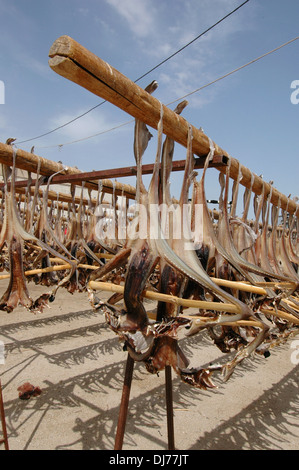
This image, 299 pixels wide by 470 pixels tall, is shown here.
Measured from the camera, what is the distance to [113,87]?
110cm

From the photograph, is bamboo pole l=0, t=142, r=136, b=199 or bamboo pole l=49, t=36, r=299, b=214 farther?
bamboo pole l=0, t=142, r=136, b=199

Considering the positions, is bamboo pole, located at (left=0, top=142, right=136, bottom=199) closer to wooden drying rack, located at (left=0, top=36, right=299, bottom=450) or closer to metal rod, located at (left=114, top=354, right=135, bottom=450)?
wooden drying rack, located at (left=0, top=36, right=299, bottom=450)

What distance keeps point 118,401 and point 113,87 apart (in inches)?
124

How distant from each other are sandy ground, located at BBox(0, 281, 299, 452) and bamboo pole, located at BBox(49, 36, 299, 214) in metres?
2.47

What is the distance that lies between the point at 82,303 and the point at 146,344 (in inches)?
264

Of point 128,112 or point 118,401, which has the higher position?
point 128,112

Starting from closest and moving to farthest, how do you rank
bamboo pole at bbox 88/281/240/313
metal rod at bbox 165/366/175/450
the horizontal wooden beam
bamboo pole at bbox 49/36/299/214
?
bamboo pole at bbox 49/36/299/214, bamboo pole at bbox 88/281/240/313, the horizontal wooden beam, metal rod at bbox 165/366/175/450

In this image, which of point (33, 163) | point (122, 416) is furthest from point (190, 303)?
point (33, 163)

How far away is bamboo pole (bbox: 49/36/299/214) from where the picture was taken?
96 cm

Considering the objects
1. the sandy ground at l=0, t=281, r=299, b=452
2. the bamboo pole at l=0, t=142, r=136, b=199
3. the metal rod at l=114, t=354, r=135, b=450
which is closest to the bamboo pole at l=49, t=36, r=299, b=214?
the bamboo pole at l=0, t=142, r=136, b=199

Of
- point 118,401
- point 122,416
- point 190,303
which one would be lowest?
point 118,401

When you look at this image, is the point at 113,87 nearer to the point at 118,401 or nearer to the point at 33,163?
the point at 33,163
